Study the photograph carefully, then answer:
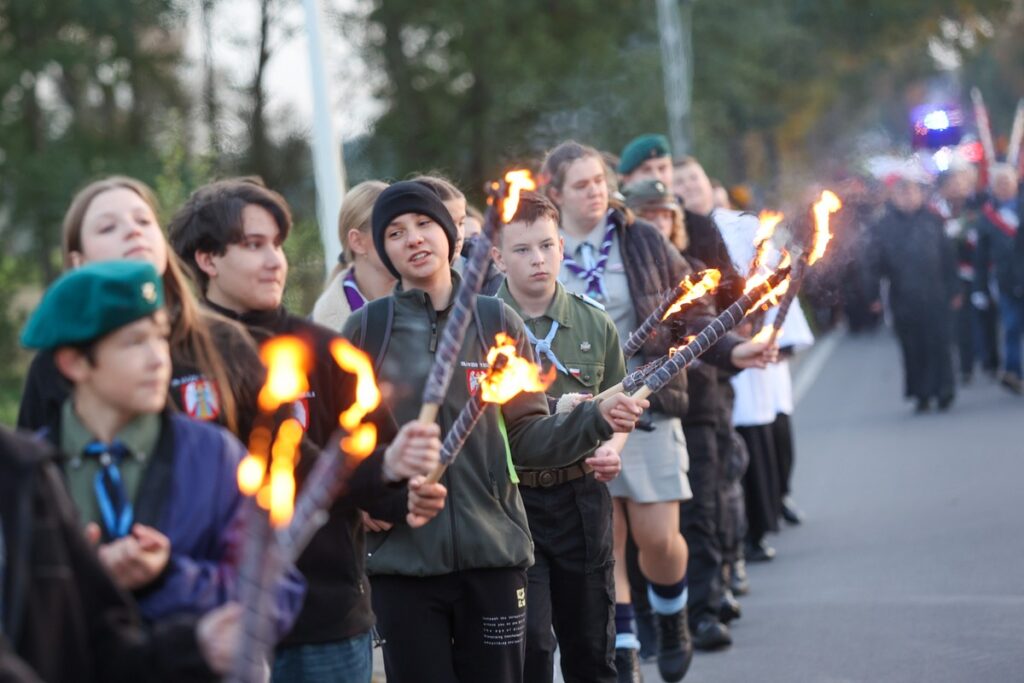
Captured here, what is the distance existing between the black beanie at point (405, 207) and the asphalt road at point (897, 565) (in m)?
3.11

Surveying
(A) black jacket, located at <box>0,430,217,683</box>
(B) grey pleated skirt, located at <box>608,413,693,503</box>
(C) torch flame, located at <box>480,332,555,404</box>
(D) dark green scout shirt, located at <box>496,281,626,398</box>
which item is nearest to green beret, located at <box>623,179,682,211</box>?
(B) grey pleated skirt, located at <box>608,413,693,503</box>

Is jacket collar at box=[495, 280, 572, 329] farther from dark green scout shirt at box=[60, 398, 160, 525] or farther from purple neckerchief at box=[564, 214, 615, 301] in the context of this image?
dark green scout shirt at box=[60, 398, 160, 525]

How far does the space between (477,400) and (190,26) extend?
27.4 metres

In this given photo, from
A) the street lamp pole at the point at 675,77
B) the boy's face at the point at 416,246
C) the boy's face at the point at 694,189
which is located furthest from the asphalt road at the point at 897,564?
the street lamp pole at the point at 675,77

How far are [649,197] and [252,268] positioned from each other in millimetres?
4128

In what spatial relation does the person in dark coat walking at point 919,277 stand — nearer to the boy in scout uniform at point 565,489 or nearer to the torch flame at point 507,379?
the boy in scout uniform at point 565,489

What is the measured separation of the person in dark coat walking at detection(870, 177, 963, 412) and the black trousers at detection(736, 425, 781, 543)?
23.5ft

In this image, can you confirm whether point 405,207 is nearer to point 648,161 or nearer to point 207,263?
point 207,263

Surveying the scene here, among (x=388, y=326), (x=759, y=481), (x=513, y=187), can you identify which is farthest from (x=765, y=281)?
(x=759, y=481)

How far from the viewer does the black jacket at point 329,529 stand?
4.79m

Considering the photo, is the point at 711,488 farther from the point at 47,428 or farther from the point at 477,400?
Result: the point at 47,428

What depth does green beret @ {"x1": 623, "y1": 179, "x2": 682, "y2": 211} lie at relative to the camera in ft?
28.9

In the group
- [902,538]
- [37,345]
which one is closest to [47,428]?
[37,345]

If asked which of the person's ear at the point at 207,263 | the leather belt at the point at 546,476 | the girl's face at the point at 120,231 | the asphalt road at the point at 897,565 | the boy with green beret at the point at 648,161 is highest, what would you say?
the boy with green beret at the point at 648,161
